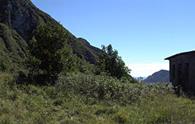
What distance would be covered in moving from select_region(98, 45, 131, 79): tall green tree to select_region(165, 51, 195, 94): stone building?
56.0ft

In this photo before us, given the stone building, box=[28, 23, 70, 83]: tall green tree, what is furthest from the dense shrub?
the stone building

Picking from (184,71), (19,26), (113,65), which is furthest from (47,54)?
(19,26)

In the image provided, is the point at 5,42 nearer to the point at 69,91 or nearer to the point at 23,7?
the point at 23,7

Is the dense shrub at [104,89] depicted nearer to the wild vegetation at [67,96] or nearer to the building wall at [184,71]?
the wild vegetation at [67,96]

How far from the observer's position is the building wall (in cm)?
3061

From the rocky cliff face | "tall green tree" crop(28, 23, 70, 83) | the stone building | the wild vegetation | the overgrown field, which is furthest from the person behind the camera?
the rocky cliff face

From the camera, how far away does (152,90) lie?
24922 mm

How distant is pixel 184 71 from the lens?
105ft

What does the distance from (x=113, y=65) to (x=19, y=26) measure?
11291 cm

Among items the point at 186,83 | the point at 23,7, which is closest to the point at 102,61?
the point at 186,83

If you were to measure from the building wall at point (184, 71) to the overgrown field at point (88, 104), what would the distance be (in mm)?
3595

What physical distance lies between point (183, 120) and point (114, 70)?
3850cm

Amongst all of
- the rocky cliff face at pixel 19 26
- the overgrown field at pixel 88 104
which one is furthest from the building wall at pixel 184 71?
the rocky cliff face at pixel 19 26

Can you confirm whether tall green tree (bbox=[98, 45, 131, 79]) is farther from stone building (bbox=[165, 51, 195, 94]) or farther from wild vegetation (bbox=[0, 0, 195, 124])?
wild vegetation (bbox=[0, 0, 195, 124])
